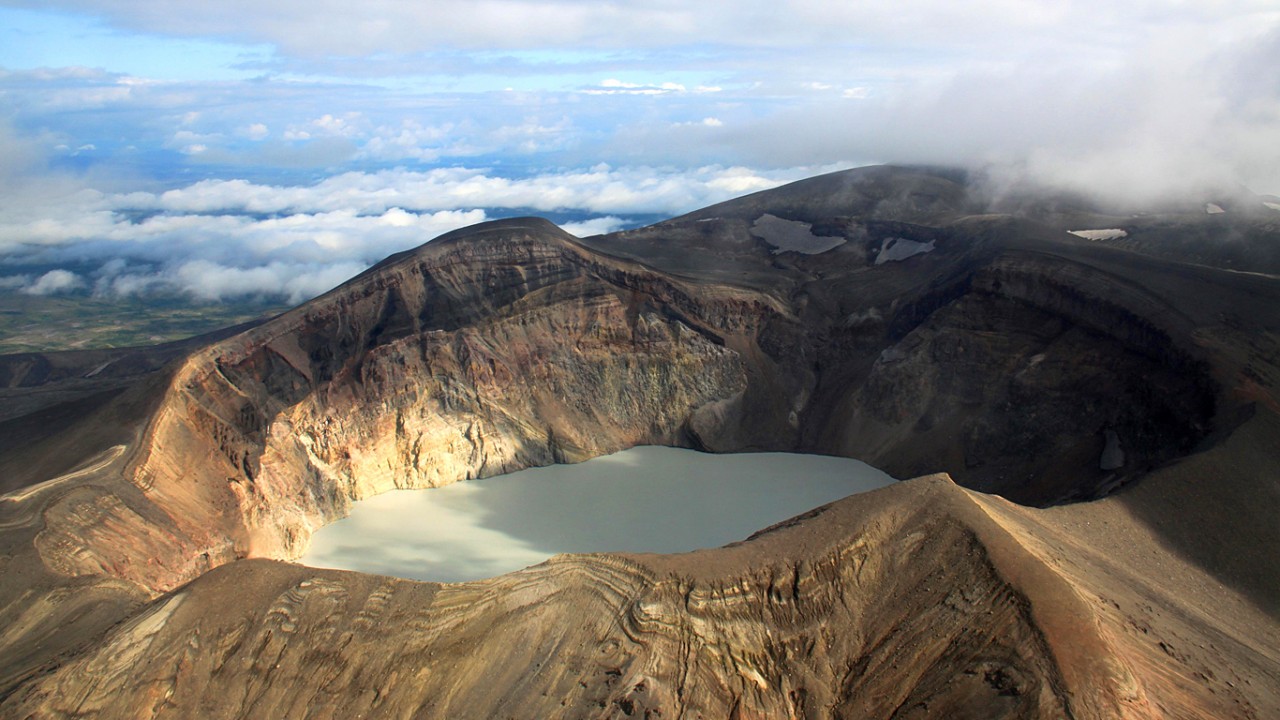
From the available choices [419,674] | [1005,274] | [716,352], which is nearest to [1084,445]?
[1005,274]

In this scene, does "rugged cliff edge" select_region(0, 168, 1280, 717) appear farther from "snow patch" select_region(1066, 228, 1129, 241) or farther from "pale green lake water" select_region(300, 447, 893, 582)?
"snow patch" select_region(1066, 228, 1129, 241)

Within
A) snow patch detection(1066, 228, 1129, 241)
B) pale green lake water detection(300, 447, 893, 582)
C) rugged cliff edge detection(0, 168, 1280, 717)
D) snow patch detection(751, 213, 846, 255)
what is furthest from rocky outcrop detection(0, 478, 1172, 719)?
snow patch detection(751, 213, 846, 255)

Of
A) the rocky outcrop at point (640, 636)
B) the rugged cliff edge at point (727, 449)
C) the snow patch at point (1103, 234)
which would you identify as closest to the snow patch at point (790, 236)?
the rugged cliff edge at point (727, 449)

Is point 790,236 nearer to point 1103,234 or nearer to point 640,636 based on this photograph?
point 1103,234

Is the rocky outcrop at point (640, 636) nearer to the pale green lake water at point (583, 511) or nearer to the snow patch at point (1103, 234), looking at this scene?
the pale green lake water at point (583, 511)

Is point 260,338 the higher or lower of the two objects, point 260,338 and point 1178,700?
the higher

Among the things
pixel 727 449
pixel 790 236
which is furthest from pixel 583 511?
pixel 790 236

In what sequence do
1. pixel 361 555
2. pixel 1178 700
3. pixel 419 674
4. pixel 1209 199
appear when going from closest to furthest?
pixel 1178 700
pixel 419 674
pixel 361 555
pixel 1209 199

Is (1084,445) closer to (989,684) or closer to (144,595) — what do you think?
(989,684)
